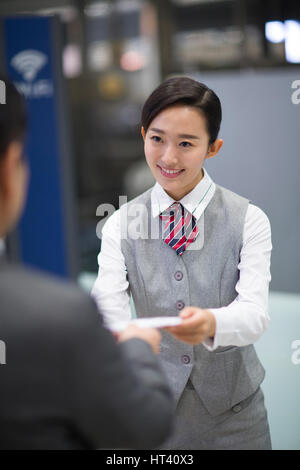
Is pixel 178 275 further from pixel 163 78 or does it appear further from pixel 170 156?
pixel 163 78

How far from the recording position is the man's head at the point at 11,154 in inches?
33.2

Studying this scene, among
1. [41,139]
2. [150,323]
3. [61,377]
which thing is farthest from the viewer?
[41,139]

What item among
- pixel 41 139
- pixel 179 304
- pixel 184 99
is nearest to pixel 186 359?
pixel 179 304

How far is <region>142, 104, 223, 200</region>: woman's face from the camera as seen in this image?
1.12 m

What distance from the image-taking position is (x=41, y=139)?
3895mm

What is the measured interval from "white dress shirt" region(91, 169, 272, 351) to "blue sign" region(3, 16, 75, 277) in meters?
2.58

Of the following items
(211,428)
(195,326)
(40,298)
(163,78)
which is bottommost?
(211,428)

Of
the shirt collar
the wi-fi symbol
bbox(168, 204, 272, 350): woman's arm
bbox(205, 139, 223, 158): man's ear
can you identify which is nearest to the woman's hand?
bbox(168, 204, 272, 350): woman's arm

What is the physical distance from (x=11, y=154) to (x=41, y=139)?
3.13 meters

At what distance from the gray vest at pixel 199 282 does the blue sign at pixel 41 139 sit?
8.57ft

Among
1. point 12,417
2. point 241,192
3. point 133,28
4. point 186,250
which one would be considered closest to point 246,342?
point 186,250

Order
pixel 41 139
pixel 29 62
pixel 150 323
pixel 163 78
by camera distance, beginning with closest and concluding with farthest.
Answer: pixel 150 323, pixel 29 62, pixel 41 139, pixel 163 78

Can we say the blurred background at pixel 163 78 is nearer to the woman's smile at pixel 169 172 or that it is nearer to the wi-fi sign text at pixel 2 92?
the woman's smile at pixel 169 172

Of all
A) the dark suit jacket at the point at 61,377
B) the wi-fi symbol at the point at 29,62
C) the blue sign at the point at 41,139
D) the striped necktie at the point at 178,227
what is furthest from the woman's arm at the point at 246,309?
the wi-fi symbol at the point at 29,62
